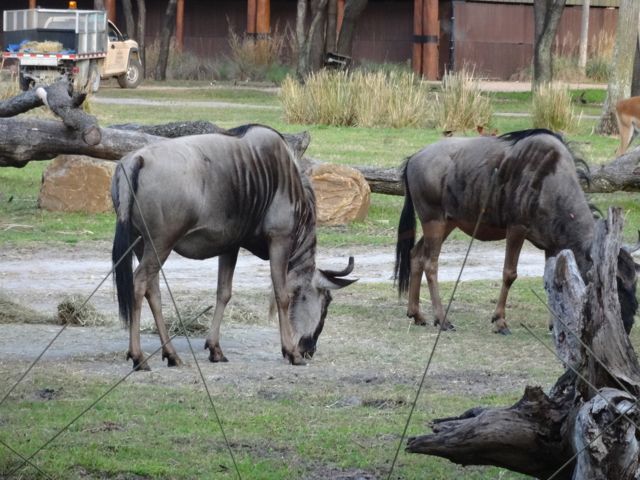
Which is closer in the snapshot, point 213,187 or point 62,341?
point 213,187

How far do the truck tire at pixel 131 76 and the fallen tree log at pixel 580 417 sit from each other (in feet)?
113

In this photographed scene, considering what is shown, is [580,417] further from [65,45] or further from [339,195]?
[65,45]

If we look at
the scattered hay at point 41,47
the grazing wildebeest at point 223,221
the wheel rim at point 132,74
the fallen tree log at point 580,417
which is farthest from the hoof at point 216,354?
the wheel rim at point 132,74

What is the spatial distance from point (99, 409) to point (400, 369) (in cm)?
231

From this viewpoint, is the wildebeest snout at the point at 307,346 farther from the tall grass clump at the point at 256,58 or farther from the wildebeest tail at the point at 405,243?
the tall grass clump at the point at 256,58

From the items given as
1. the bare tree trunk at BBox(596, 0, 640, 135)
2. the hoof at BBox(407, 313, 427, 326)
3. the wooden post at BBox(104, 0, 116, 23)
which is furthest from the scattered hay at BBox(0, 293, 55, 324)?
the wooden post at BBox(104, 0, 116, 23)

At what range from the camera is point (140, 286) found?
868cm

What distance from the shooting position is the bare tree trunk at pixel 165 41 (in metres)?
41.4

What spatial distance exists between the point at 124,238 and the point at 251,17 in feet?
120

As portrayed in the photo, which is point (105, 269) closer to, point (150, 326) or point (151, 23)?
point (150, 326)

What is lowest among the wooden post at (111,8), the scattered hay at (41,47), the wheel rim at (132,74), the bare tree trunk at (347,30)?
the wheel rim at (132,74)

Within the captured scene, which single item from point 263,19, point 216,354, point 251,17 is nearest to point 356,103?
point 263,19

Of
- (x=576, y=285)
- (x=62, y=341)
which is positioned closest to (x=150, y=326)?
(x=62, y=341)

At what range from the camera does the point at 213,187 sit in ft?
29.0
